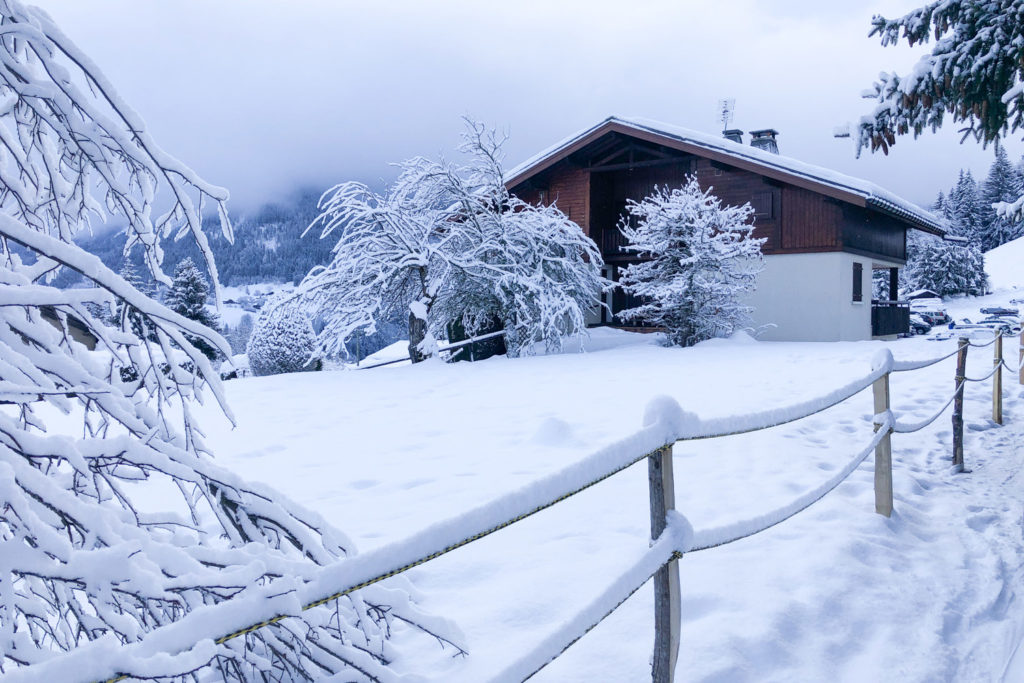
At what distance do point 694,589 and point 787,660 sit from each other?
59 centimetres

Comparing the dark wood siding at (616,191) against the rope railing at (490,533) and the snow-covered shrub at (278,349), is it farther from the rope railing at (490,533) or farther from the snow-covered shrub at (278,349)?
the rope railing at (490,533)

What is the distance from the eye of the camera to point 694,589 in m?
3.31

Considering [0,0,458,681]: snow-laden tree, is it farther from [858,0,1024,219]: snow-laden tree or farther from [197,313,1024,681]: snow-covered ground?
[858,0,1024,219]: snow-laden tree

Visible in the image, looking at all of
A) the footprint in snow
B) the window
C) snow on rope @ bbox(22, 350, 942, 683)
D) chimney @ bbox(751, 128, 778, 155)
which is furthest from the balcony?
snow on rope @ bbox(22, 350, 942, 683)

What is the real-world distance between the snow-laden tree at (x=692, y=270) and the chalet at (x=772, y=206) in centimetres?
224

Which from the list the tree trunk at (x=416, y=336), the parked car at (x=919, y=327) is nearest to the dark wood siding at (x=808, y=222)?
the tree trunk at (x=416, y=336)

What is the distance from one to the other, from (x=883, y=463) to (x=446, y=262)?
35.4 feet

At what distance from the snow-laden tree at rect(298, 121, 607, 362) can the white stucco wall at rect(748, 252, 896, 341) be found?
18.9 ft

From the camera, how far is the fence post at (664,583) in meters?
2.11

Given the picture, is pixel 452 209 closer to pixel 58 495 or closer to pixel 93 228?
pixel 93 228

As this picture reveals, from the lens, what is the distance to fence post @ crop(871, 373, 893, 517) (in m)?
4.30

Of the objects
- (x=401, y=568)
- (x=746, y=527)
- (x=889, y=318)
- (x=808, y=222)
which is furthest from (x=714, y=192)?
(x=401, y=568)

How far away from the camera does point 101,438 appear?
1.93 meters

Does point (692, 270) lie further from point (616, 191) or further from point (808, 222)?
point (616, 191)
